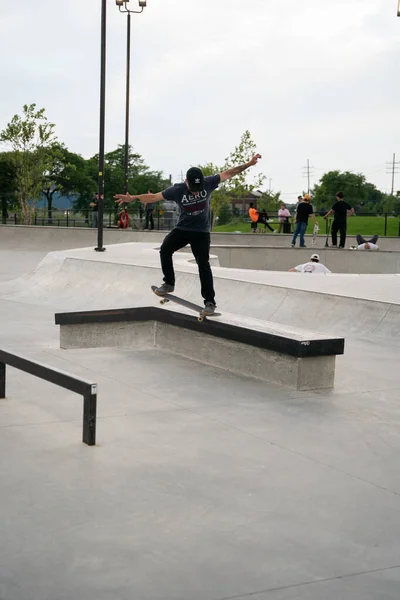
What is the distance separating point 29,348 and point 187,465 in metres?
5.07

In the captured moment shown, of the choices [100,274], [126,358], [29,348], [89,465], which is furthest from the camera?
[100,274]

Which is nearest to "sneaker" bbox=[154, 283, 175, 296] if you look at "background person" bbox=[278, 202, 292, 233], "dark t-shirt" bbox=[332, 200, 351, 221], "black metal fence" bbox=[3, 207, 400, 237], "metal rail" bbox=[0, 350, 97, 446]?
"metal rail" bbox=[0, 350, 97, 446]

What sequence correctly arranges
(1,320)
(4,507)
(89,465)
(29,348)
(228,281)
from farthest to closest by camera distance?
(228,281) → (1,320) → (29,348) → (89,465) → (4,507)

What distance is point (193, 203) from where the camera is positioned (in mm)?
8438

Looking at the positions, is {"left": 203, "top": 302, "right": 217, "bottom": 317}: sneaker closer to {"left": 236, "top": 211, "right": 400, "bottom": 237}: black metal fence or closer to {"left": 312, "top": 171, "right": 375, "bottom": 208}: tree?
{"left": 236, "top": 211, "right": 400, "bottom": 237}: black metal fence

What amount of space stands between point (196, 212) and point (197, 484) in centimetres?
411

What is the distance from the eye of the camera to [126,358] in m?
9.18

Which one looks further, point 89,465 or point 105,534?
point 89,465

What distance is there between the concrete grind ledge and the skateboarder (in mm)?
432

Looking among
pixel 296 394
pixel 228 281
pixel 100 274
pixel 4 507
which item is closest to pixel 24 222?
pixel 100 274

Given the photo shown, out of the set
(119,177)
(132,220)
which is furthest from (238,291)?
(119,177)

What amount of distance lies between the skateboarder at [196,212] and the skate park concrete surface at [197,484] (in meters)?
1.11

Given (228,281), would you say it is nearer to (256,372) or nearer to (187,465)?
(256,372)

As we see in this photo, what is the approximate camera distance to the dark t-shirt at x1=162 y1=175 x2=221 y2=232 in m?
8.41
